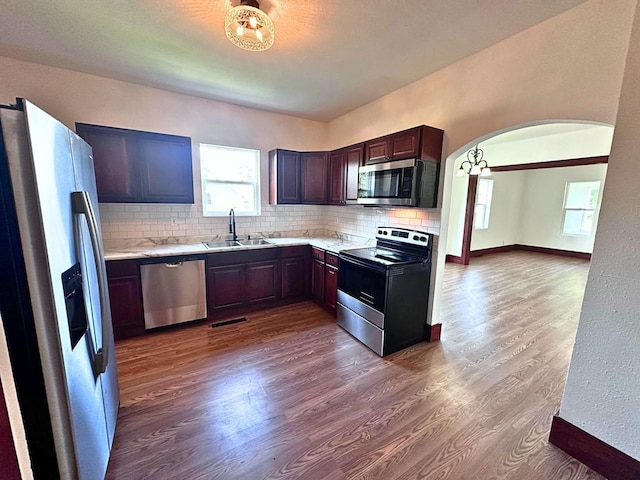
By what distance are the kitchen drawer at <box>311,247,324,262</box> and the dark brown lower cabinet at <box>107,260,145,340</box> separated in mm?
2116

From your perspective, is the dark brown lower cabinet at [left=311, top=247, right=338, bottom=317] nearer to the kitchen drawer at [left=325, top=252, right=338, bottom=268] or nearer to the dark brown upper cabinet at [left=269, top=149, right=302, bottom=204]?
the kitchen drawer at [left=325, top=252, right=338, bottom=268]

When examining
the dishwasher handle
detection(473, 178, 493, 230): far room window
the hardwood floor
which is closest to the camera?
the hardwood floor

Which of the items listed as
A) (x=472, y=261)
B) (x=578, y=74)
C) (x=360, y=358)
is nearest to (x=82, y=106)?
(x=360, y=358)

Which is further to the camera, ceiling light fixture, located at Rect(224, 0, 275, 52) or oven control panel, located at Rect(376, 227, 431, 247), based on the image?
oven control panel, located at Rect(376, 227, 431, 247)

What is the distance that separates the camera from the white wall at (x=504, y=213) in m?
7.67

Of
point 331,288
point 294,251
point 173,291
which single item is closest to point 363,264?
point 331,288

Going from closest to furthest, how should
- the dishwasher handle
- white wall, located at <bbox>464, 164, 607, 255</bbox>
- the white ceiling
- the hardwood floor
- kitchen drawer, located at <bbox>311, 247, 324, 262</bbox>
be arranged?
the hardwood floor, the white ceiling, the dishwasher handle, kitchen drawer, located at <bbox>311, 247, 324, 262</bbox>, white wall, located at <bbox>464, 164, 607, 255</bbox>

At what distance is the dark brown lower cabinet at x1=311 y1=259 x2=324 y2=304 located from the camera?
374 cm

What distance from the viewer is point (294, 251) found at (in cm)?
384

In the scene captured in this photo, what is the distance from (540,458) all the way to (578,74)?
249cm

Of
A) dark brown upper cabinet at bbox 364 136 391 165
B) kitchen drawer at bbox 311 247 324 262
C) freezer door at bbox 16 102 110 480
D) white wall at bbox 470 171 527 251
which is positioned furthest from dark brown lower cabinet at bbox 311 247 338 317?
white wall at bbox 470 171 527 251

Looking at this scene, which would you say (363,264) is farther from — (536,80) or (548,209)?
(548,209)

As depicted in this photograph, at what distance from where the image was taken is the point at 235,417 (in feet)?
6.32

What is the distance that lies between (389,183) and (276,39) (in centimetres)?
164
